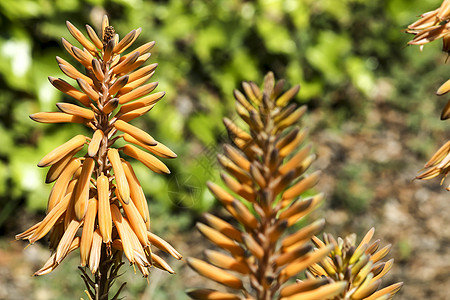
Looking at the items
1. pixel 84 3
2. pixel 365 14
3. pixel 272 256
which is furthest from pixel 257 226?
pixel 365 14

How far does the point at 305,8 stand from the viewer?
7746 mm

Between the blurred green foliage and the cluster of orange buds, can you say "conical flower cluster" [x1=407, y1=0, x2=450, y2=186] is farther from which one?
the blurred green foliage

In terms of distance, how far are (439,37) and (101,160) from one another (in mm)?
647

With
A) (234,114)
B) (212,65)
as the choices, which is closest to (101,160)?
(234,114)

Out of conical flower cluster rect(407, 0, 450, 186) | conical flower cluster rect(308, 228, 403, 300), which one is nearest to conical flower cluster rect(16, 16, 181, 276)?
conical flower cluster rect(308, 228, 403, 300)

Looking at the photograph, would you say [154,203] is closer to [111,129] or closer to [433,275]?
[433,275]

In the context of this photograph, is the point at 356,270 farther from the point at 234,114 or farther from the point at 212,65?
the point at 212,65

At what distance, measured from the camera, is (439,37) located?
89cm

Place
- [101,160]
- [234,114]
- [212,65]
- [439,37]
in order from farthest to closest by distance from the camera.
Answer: [212,65] < [234,114] < [101,160] < [439,37]

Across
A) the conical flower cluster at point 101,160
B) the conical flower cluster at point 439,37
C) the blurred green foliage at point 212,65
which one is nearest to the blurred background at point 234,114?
the blurred green foliage at point 212,65

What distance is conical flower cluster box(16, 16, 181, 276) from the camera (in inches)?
37.3

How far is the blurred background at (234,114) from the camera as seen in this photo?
17.9 feet

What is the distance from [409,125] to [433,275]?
2691mm

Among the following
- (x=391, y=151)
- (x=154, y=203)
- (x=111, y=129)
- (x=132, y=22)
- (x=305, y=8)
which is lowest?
(x=111, y=129)
